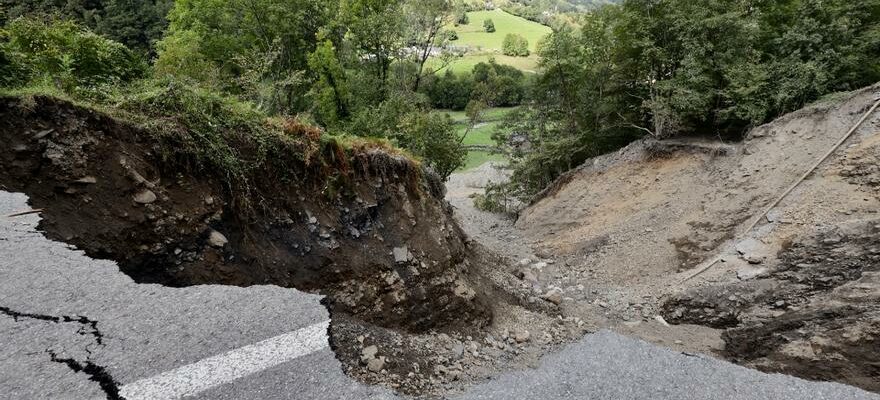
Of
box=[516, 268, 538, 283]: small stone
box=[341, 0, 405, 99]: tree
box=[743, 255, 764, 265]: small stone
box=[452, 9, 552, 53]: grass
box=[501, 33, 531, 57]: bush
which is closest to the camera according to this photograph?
box=[743, 255, 764, 265]: small stone

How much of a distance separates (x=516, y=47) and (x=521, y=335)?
185ft

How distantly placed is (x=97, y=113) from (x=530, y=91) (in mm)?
18031

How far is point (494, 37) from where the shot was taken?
65.6 metres

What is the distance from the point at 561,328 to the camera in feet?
26.3

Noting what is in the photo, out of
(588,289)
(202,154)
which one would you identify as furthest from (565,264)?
(202,154)

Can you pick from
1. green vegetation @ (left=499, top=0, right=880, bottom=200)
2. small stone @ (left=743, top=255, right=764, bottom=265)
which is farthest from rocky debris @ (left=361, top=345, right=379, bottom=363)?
green vegetation @ (left=499, top=0, right=880, bottom=200)

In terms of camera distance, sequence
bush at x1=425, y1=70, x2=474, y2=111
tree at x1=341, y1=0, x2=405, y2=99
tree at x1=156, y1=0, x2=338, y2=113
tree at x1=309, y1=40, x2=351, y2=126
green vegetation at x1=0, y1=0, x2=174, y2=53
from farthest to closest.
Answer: bush at x1=425, y1=70, x2=474, y2=111
green vegetation at x1=0, y1=0, x2=174, y2=53
tree at x1=341, y1=0, x2=405, y2=99
tree at x1=309, y1=40, x2=351, y2=126
tree at x1=156, y1=0, x2=338, y2=113

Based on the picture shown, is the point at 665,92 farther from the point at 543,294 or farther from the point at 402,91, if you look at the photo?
the point at 402,91

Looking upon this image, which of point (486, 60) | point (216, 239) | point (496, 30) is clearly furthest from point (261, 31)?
point (496, 30)

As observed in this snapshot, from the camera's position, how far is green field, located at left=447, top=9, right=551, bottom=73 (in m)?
55.9

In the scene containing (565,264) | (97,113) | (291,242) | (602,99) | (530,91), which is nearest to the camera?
(97,113)

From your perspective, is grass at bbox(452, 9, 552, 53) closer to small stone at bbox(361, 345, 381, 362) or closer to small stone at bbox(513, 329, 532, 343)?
small stone at bbox(513, 329, 532, 343)

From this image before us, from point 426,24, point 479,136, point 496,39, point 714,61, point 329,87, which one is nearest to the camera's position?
point 714,61

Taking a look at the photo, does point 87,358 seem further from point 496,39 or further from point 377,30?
Result: point 496,39
